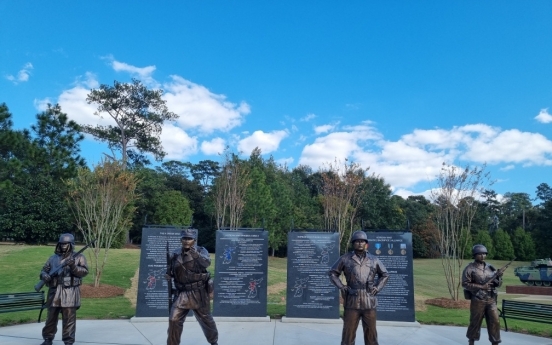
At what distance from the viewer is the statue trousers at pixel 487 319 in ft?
24.6

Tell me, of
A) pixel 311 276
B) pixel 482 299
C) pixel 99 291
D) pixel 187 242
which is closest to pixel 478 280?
pixel 482 299

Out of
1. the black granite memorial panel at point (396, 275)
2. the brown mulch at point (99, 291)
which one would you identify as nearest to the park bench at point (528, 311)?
the black granite memorial panel at point (396, 275)

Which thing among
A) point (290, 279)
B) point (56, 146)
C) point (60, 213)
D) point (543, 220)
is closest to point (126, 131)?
point (56, 146)

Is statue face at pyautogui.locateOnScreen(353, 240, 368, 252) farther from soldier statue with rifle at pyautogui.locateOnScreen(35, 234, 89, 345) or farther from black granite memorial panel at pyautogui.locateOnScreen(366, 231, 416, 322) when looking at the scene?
soldier statue with rifle at pyautogui.locateOnScreen(35, 234, 89, 345)

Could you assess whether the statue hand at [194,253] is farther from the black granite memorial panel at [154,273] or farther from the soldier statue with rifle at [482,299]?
the soldier statue with rifle at [482,299]

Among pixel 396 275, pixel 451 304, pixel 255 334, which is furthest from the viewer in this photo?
pixel 451 304

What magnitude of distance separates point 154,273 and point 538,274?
31.4 m

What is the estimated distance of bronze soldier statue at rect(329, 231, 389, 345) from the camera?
6.61 meters

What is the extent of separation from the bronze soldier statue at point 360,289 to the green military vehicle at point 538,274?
3091 cm

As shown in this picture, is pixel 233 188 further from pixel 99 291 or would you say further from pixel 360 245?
pixel 360 245

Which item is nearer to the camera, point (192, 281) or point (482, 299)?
point (192, 281)

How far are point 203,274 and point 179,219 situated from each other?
3716 centimetres

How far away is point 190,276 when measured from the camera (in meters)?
6.98

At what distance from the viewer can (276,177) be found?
45.8 meters
